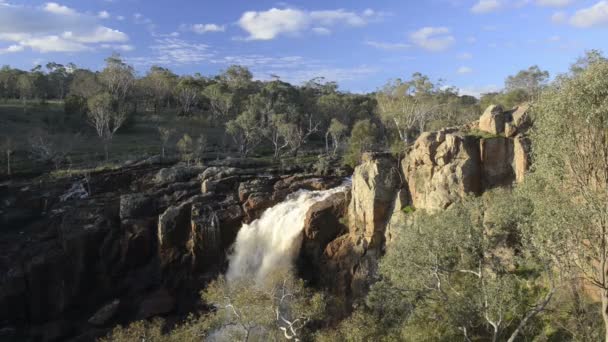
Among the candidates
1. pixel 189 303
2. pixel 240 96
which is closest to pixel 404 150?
pixel 189 303

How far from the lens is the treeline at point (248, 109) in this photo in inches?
2697

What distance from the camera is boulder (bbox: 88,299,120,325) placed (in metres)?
36.1

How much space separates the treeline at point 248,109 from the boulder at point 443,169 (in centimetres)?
2162

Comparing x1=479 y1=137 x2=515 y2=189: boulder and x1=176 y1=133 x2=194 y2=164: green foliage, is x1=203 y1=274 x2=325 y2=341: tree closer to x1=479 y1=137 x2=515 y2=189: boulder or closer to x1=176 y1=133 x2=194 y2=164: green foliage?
x1=479 y1=137 x2=515 y2=189: boulder

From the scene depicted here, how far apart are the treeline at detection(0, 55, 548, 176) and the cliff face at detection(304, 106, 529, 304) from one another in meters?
19.9

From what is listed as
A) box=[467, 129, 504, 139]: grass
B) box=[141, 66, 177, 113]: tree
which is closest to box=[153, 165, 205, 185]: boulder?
box=[467, 129, 504, 139]: grass

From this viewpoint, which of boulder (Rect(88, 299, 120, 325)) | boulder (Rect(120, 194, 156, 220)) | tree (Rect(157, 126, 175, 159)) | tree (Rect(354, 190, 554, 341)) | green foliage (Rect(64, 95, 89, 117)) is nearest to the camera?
tree (Rect(354, 190, 554, 341))

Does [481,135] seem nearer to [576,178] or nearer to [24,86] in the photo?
[576,178]

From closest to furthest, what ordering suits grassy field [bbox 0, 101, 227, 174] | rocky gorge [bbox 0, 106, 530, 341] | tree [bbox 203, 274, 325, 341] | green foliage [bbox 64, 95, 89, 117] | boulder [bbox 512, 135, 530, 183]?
1. tree [bbox 203, 274, 325, 341]
2. boulder [bbox 512, 135, 530, 183]
3. rocky gorge [bbox 0, 106, 530, 341]
4. grassy field [bbox 0, 101, 227, 174]
5. green foliage [bbox 64, 95, 89, 117]

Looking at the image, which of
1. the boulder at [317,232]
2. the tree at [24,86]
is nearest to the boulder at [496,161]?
the boulder at [317,232]

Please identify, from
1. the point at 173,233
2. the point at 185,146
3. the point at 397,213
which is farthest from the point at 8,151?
the point at 397,213

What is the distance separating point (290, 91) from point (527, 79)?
4763 cm

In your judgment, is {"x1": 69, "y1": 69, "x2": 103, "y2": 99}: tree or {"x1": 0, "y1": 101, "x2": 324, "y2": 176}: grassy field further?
{"x1": 69, "y1": 69, "x2": 103, "y2": 99}: tree

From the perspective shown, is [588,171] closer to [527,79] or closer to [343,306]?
[343,306]
